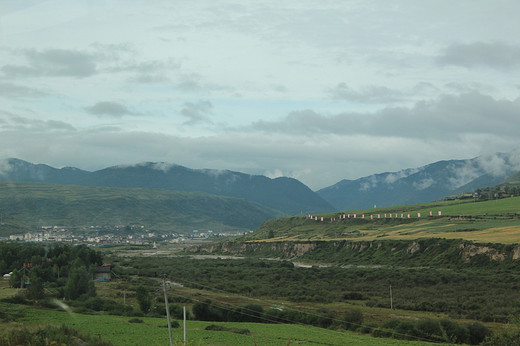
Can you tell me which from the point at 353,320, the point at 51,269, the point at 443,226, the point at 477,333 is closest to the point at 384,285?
the point at 353,320

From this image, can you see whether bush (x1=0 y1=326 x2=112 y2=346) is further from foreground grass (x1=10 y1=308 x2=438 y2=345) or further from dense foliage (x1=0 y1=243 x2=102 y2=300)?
dense foliage (x1=0 y1=243 x2=102 y2=300)

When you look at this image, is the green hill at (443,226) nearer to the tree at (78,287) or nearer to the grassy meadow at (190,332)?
the grassy meadow at (190,332)

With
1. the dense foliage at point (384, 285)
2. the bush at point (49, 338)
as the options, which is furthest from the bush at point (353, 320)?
the bush at point (49, 338)

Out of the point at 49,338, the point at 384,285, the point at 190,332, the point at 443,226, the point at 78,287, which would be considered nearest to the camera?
the point at 49,338

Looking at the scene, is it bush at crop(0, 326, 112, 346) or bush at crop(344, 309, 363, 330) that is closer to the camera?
bush at crop(0, 326, 112, 346)

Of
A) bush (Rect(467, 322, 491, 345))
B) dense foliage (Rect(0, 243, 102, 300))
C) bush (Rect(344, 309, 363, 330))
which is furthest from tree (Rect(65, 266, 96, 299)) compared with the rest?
bush (Rect(467, 322, 491, 345))

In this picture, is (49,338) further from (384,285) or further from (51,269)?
(51,269)

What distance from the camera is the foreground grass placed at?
1822 inches

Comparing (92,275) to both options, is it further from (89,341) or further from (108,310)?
(89,341)

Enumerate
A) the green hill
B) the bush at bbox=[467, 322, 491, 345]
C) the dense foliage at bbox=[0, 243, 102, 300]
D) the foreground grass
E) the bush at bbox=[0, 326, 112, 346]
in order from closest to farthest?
the bush at bbox=[0, 326, 112, 346] → the foreground grass → the bush at bbox=[467, 322, 491, 345] → the dense foliage at bbox=[0, 243, 102, 300] → the green hill

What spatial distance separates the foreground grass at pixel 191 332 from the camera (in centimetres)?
4628

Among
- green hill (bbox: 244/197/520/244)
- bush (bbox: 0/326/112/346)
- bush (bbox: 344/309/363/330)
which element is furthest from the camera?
green hill (bbox: 244/197/520/244)

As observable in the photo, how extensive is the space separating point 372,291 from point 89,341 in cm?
5643

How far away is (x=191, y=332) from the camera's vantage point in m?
50.8
